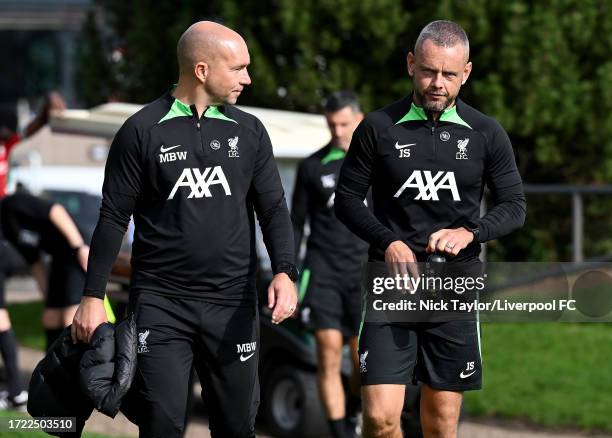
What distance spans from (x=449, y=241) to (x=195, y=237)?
1074 mm

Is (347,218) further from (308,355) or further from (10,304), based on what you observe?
(10,304)

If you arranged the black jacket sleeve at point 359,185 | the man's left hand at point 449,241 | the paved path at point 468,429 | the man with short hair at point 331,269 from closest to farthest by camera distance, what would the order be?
the man's left hand at point 449,241 < the black jacket sleeve at point 359,185 < the man with short hair at point 331,269 < the paved path at point 468,429

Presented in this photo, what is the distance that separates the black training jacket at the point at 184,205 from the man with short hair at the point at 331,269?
3113 millimetres

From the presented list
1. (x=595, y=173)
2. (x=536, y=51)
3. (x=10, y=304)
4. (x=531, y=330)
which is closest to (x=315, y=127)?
(x=531, y=330)

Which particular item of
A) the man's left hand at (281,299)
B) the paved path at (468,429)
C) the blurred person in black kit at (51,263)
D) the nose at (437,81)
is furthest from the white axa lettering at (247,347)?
the blurred person in black kit at (51,263)

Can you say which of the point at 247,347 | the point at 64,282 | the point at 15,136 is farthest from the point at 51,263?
the point at 15,136

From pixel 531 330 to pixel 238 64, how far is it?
815 centimetres

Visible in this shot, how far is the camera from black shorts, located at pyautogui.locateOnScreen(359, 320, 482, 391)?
20.8 ft

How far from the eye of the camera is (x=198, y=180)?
5.93 metres

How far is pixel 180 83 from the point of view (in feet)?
20.2

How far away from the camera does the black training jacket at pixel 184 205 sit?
19.5 ft

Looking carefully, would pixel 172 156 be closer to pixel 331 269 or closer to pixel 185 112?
pixel 185 112

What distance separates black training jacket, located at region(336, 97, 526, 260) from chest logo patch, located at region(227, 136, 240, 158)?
2.20 feet

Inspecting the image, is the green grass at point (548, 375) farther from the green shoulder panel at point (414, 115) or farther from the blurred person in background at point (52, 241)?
the green shoulder panel at point (414, 115)
